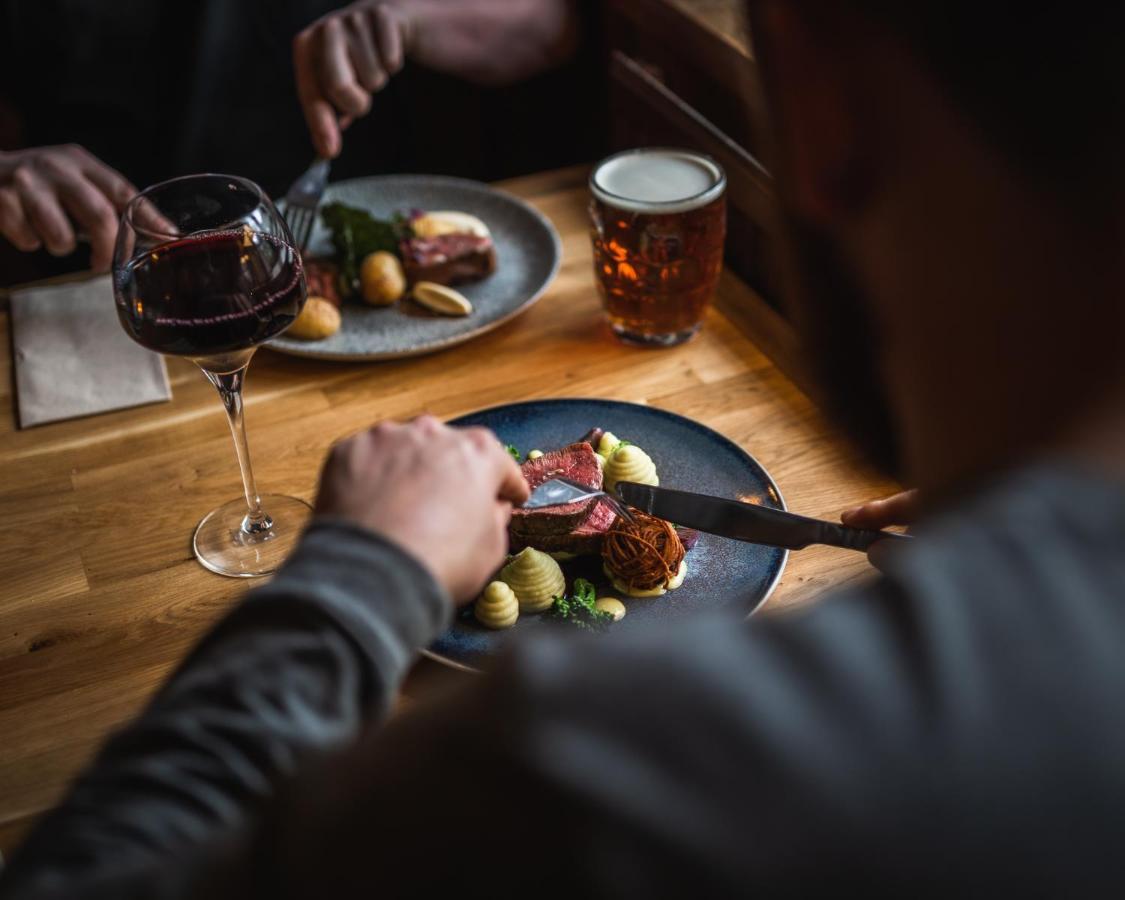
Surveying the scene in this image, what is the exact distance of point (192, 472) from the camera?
1273 millimetres

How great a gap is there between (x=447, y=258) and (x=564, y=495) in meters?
0.60

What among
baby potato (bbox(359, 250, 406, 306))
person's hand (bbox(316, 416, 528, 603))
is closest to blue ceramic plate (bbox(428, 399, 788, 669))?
person's hand (bbox(316, 416, 528, 603))

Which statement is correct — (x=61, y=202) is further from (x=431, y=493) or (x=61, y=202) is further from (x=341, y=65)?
(x=431, y=493)

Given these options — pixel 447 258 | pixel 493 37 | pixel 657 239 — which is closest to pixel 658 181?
pixel 657 239

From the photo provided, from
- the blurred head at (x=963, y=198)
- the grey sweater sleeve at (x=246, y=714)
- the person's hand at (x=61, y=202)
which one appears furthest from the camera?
the person's hand at (x=61, y=202)

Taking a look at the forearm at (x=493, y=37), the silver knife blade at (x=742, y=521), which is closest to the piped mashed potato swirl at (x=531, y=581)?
the silver knife blade at (x=742, y=521)

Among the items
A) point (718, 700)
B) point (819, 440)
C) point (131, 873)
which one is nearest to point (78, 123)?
point (819, 440)

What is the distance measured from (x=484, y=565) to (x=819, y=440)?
0.56 m

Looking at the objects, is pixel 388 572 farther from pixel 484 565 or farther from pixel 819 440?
pixel 819 440

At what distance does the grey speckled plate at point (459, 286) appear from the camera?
1423 millimetres

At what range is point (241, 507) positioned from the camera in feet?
3.97

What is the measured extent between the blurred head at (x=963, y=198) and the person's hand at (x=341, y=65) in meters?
1.15

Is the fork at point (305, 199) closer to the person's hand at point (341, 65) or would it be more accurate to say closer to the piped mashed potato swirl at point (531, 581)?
the person's hand at point (341, 65)

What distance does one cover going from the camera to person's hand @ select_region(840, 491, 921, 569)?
0.98 metres
